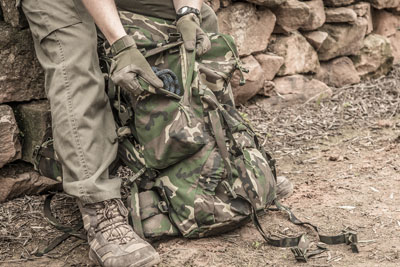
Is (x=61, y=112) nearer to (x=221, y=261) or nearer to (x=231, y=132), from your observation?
(x=231, y=132)

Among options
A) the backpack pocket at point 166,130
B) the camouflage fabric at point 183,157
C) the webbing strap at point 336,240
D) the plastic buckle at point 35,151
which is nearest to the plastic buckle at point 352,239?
the webbing strap at point 336,240

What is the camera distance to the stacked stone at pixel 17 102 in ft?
8.80

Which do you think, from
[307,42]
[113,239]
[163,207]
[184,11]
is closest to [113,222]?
[113,239]

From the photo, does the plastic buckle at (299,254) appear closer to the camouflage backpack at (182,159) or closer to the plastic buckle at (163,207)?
the camouflage backpack at (182,159)

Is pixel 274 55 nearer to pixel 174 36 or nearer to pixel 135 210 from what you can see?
pixel 174 36

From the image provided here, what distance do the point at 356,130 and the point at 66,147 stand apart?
224 cm

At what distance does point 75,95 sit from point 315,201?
4.32ft

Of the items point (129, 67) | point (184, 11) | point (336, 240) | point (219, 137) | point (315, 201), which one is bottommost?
point (315, 201)

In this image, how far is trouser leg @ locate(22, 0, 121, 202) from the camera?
7.49 feet

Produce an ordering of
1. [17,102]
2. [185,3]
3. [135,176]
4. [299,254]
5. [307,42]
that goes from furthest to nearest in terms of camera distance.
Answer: [307,42] → [17,102] → [185,3] → [135,176] → [299,254]

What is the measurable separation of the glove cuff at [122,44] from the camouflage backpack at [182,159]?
13 centimetres

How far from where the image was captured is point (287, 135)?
3.74m

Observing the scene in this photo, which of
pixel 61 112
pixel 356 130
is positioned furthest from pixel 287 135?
pixel 61 112

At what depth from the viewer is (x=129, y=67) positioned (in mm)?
2264
